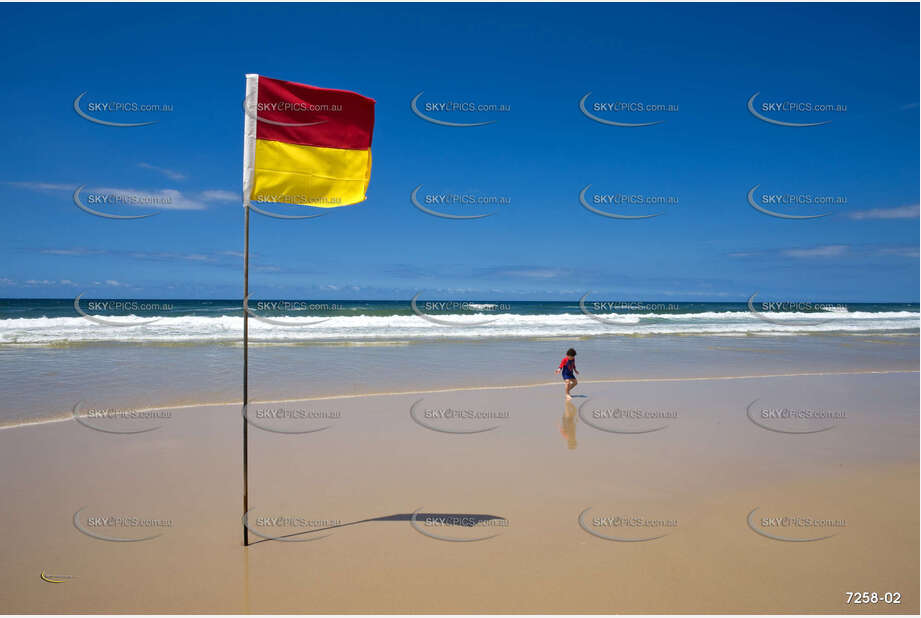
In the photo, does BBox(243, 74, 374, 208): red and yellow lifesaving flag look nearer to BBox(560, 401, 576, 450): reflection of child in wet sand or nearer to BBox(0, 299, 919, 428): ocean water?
BBox(560, 401, 576, 450): reflection of child in wet sand

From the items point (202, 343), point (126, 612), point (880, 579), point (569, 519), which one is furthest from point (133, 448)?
point (202, 343)

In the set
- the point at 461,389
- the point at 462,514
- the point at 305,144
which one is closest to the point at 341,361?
the point at 461,389

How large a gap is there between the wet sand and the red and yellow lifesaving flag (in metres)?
3.05

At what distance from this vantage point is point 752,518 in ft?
16.4

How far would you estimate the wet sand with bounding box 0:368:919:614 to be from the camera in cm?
385

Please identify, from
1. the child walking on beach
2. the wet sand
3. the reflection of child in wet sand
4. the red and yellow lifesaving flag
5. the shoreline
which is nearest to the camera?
the wet sand

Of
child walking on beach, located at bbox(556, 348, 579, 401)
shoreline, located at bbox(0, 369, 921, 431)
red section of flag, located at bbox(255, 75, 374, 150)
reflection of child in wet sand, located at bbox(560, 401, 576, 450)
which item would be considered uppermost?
red section of flag, located at bbox(255, 75, 374, 150)

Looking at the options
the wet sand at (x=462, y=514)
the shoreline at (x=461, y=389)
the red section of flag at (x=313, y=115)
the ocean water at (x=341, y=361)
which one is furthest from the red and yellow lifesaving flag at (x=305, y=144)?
the ocean water at (x=341, y=361)

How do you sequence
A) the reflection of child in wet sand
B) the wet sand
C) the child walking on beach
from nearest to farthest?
the wet sand
the reflection of child in wet sand
the child walking on beach

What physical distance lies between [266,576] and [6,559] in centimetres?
214

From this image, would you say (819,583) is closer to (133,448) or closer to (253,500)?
(253,500)

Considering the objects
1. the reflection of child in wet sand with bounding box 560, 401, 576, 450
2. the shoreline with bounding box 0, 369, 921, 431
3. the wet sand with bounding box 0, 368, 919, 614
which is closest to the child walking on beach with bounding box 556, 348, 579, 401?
the reflection of child in wet sand with bounding box 560, 401, 576, 450

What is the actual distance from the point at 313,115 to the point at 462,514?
13.0 feet

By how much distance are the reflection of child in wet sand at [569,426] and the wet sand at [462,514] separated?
0.24 feet
